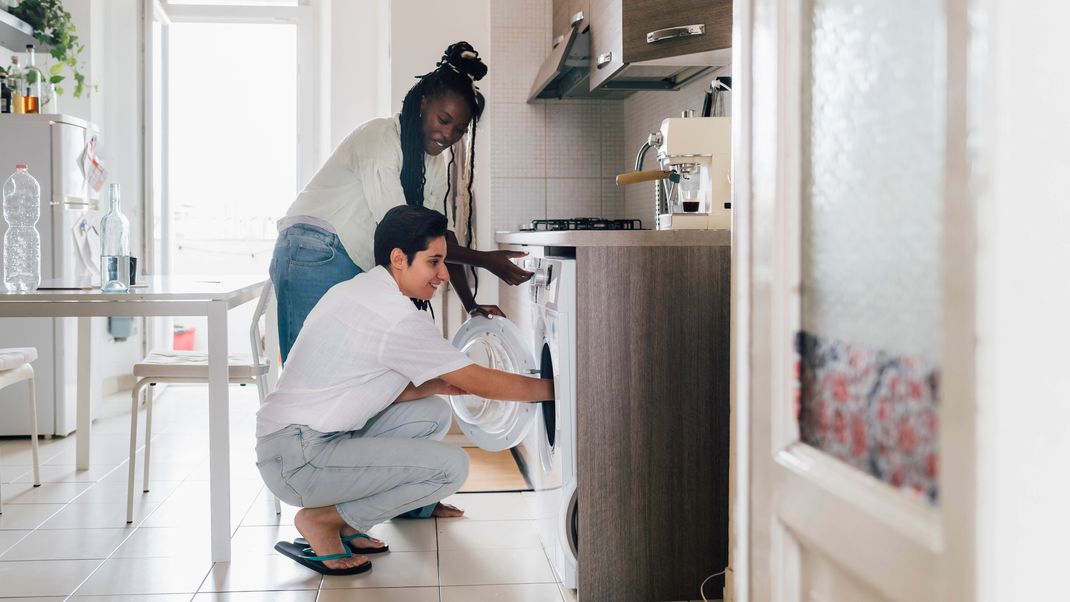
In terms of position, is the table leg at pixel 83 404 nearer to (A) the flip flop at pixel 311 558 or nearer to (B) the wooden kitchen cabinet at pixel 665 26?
(A) the flip flop at pixel 311 558

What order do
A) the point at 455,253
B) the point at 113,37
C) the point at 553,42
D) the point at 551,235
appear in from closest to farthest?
the point at 551,235 < the point at 455,253 < the point at 553,42 < the point at 113,37

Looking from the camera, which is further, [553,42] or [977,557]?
[553,42]

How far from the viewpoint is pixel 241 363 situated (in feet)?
9.27

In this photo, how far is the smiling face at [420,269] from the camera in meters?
2.37

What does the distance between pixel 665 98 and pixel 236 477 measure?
2.12 meters

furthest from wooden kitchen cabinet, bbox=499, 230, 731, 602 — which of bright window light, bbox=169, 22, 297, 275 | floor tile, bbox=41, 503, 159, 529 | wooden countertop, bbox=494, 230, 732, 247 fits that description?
bright window light, bbox=169, 22, 297, 275

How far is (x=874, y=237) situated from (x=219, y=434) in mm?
1988

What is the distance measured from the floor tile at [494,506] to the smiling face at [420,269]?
83 centimetres

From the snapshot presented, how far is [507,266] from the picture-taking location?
2.72 m

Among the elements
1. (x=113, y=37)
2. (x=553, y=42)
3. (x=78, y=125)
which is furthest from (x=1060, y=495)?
(x=113, y=37)

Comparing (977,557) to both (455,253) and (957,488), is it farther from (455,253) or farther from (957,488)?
(455,253)

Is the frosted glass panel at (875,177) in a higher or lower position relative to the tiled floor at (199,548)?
higher

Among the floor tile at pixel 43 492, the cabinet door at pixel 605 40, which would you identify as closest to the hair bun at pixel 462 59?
the cabinet door at pixel 605 40

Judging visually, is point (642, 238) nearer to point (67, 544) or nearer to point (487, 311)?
point (487, 311)
